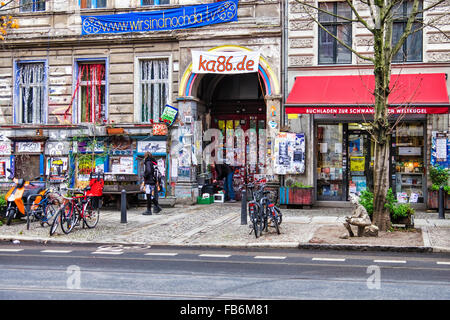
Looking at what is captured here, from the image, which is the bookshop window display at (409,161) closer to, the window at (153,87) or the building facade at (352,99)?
the building facade at (352,99)

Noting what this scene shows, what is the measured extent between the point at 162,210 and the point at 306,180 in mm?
4801

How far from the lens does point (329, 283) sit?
25.7ft

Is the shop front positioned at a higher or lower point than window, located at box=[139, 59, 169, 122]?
lower

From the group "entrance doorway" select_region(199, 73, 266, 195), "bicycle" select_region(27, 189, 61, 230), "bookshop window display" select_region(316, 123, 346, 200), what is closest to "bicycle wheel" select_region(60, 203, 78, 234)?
"bicycle" select_region(27, 189, 61, 230)

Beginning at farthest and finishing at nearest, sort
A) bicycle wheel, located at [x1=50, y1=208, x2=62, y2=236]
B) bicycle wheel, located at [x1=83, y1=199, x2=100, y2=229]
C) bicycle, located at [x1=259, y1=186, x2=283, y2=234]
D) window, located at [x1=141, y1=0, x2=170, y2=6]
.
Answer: window, located at [x1=141, y1=0, x2=170, y2=6]
bicycle wheel, located at [x1=83, y1=199, x2=100, y2=229]
bicycle wheel, located at [x1=50, y1=208, x2=62, y2=236]
bicycle, located at [x1=259, y1=186, x2=283, y2=234]

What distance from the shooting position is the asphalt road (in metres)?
7.09

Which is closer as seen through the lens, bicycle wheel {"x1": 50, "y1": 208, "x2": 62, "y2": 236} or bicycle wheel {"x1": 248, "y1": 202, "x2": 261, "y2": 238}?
bicycle wheel {"x1": 248, "y1": 202, "x2": 261, "y2": 238}

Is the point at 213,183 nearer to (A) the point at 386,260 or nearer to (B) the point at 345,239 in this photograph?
(B) the point at 345,239

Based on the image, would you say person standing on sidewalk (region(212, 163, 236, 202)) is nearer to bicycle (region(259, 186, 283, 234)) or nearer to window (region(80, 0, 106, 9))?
window (region(80, 0, 106, 9))

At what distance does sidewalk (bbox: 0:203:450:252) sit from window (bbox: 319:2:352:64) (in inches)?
207

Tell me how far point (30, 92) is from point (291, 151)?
33.4 feet

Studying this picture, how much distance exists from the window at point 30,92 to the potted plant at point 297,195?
31.7 ft

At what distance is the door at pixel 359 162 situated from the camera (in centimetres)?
1944

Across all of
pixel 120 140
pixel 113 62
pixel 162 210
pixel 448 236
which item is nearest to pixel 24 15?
pixel 113 62
